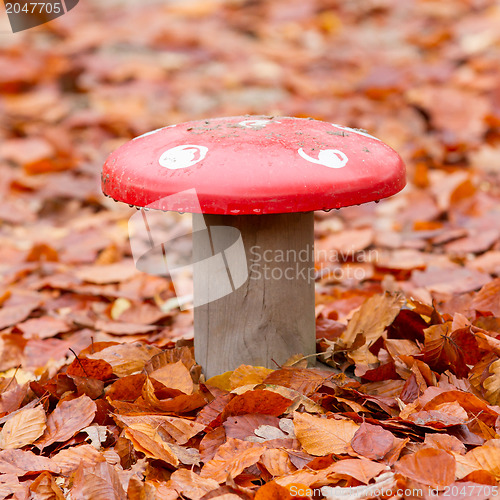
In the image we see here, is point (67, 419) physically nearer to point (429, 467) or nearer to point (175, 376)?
point (175, 376)

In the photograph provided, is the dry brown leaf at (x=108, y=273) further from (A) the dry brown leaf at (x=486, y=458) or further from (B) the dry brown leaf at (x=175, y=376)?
(A) the dry brown leaf at (x=486, y=458)

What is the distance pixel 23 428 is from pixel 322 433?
2.57ft

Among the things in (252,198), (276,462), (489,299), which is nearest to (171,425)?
(276,462)

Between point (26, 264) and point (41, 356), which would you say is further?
point (26, 264)

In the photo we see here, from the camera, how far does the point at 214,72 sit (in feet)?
19.1

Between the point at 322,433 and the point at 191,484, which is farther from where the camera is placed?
the point at 322,433

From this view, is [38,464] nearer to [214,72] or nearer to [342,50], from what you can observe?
[214,72]

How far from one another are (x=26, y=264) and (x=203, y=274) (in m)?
1.65

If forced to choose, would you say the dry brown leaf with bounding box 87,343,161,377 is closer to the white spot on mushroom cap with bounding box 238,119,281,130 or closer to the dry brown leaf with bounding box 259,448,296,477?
the dry brown leaf with bounding box 259,448,296,477

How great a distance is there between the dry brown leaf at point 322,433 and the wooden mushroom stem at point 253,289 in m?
0.32

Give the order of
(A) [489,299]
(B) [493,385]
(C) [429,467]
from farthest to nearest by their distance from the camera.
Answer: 1. (A) [489,299]
2. (B) [493,385]
3. (C) [429,467]

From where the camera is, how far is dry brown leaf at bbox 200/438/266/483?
144 cm

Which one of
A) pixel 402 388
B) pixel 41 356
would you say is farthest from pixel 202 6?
pixel 402 388

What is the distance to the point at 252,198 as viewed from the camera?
1.45m
